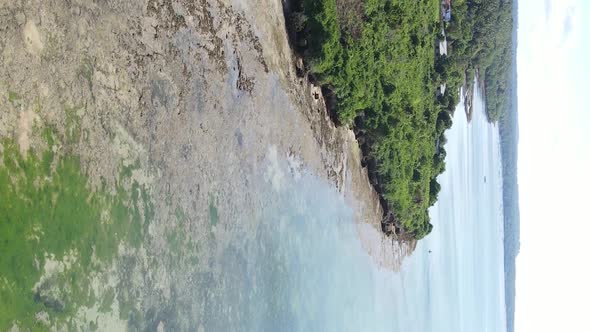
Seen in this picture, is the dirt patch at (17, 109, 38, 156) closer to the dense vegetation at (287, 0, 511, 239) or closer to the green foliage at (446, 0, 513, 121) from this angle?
the dense vegetation at (287, 0, 511, 239)

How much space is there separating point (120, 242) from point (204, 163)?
3.22m

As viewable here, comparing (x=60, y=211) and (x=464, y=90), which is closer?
(x=60, y=211)

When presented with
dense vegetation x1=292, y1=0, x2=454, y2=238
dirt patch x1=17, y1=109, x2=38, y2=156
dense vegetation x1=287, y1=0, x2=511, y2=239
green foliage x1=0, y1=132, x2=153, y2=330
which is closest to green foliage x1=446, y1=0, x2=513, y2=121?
dense vegetation x1=287, y1=0, x2=511, y2=239

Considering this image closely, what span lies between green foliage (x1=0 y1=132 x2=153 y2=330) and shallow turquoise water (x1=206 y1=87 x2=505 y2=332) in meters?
3.23

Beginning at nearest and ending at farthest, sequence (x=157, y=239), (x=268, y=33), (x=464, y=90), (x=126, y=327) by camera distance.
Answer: (x=126, y=327), (x=157, y=239), (x=268, y=33), (x=464, y=90)

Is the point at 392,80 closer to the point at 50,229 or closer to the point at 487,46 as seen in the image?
the point at 50,229

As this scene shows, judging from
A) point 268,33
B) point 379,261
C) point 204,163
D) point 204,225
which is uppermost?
point 268,33

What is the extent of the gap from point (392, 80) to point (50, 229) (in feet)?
54.9

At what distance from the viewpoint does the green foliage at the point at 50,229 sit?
945 cm

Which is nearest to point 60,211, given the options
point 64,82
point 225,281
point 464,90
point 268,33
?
point 64,82

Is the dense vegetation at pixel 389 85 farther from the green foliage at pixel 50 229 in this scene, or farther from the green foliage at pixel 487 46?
the green foliage at pixel 50 229

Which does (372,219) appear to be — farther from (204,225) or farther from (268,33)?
(204,225)

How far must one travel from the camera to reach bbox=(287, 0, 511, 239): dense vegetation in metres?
Result: 19.3

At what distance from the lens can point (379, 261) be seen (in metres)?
24.5
